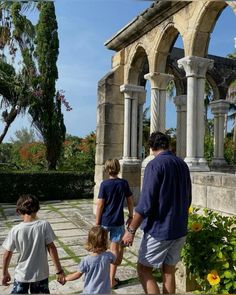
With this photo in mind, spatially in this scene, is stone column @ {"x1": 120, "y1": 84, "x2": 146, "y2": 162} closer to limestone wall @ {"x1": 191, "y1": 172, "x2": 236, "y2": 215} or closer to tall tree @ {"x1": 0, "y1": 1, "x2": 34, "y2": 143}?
limestone wall @ {"x1": 191, "y1": 172, "x2": 236, "y2": 215}

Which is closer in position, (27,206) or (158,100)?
(27,206)

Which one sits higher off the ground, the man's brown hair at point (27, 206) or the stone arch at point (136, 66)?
the stone arch at point (136, 66)

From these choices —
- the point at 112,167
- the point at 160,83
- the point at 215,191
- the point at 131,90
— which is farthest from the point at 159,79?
the point at 112,167

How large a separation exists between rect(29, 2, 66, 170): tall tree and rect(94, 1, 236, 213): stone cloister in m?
7.90

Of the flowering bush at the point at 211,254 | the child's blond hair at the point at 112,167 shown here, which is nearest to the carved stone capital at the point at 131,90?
the child's blond hair at the point at 112,167

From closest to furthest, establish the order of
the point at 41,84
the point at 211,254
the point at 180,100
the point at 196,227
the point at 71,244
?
1. the point at 211,254
2. the point at 196,227
3. the point at 71,244
4. the point at 180,100
5. the point at 41,84

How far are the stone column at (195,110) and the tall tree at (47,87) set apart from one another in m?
11.0

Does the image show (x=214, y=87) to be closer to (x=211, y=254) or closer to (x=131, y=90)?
(x=131, y=90)

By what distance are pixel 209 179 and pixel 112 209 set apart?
2.04 meters

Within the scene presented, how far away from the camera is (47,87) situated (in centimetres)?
1612

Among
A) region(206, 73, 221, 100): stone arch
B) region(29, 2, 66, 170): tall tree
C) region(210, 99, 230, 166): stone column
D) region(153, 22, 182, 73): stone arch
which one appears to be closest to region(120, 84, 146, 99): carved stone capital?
region(153, 22, 182, 73): stone arch

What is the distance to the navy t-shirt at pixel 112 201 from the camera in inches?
146

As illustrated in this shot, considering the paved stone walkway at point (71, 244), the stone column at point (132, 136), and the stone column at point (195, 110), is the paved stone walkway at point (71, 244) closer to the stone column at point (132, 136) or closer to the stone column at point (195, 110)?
the stone column at point (132, 136)

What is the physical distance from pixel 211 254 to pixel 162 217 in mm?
773
